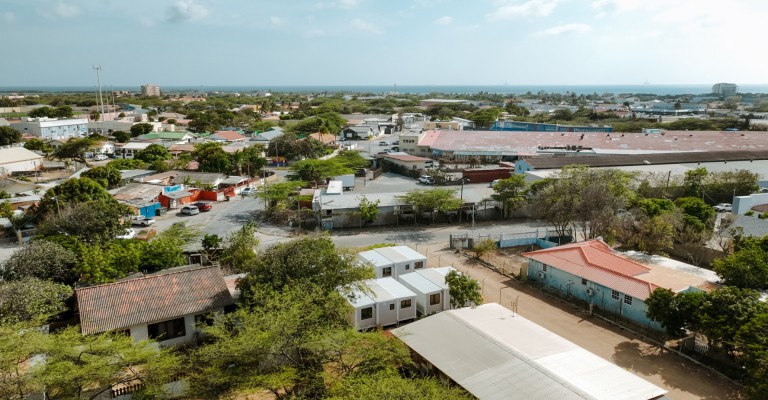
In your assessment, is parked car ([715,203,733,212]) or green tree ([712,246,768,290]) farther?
parked car ([715,203,733,212])

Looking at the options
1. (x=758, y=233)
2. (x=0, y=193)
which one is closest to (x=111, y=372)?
(x=758, y=233)

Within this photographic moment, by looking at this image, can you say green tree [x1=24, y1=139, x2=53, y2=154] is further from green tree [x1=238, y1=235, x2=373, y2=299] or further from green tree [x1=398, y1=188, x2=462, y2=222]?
green tree [x1=238, y1=235, x2=373, y2=299]

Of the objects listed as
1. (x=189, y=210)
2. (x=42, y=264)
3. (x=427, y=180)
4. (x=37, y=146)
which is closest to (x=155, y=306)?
(x=42, y=264)

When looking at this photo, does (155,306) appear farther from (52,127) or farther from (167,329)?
(52,127)

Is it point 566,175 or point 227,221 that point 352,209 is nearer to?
point 227,221

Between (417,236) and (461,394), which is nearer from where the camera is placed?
(461,394)

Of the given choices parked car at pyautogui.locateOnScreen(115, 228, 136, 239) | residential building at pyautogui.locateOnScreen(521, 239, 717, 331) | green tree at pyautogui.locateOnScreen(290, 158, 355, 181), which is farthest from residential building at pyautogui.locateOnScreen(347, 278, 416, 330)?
green tree at pyautogui.locateOnScreen(290, 158, 355, 181)

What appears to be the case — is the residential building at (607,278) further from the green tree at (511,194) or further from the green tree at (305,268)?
the green tree at (305,268)
